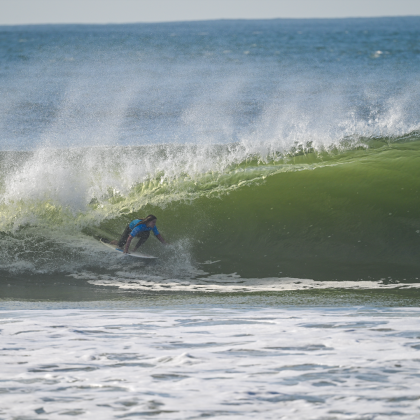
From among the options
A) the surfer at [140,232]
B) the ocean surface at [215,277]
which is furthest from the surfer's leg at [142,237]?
the ocean surface at [215,277]

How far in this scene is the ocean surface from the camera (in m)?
3.15

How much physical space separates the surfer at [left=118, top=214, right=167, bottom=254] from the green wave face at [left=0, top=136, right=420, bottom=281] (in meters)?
0.19

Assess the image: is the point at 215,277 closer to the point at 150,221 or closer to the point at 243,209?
the point at 150,221

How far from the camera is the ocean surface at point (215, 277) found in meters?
3.15

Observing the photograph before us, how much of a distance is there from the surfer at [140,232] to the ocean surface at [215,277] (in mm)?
148

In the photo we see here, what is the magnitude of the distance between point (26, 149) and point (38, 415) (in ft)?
40.3

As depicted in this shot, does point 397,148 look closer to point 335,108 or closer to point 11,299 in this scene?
point 11,299

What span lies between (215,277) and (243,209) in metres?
1.51

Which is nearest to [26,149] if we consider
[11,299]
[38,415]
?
[11,299]

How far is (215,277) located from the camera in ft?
21.1

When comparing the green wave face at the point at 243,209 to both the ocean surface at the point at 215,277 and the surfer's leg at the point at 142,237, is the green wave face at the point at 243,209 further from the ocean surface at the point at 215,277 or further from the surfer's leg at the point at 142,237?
the surfer's leg at the point at 142,237

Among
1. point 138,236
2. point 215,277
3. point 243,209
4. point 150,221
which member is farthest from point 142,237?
point 243,209

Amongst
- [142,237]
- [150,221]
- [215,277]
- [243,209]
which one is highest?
[243,209]

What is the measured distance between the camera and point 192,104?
20703mm
